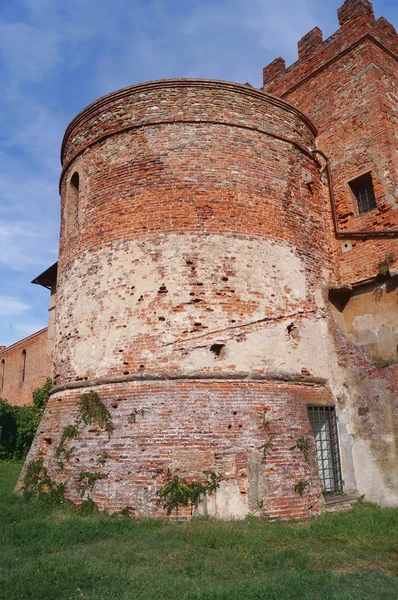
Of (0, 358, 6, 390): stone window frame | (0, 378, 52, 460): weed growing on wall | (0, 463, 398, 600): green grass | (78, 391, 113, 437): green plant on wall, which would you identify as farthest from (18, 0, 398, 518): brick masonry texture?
(0, 358, 6, 390): stone window frame

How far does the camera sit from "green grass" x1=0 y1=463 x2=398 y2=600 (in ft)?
14.0

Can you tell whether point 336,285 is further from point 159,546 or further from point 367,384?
point 159,546

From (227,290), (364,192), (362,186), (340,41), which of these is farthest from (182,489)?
(340,41)

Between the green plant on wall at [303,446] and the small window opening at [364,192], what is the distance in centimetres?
502

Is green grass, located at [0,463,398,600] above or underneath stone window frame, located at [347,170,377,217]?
underneath

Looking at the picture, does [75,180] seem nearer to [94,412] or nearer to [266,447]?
[94,412]

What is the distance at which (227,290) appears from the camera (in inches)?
328

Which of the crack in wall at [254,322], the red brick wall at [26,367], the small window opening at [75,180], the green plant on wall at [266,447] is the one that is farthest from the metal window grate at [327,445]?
the red brick wall at [26,367]

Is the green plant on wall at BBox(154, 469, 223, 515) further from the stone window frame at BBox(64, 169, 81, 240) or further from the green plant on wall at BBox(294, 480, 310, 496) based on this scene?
the stone window frame at BBox(64, 169, 81, 240)

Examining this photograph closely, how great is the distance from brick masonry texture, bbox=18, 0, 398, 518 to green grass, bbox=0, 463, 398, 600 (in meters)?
0.62

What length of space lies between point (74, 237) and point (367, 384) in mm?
6467

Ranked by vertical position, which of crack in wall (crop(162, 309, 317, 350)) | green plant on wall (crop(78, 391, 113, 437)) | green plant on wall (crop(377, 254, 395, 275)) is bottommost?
green plant on wall (crop(78, 391, 113, 437))

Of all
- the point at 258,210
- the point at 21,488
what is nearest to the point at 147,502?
the point at 21,488

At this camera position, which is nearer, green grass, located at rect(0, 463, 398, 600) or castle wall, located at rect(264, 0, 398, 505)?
green grass, located at rect(0, 463, 398, 600)
